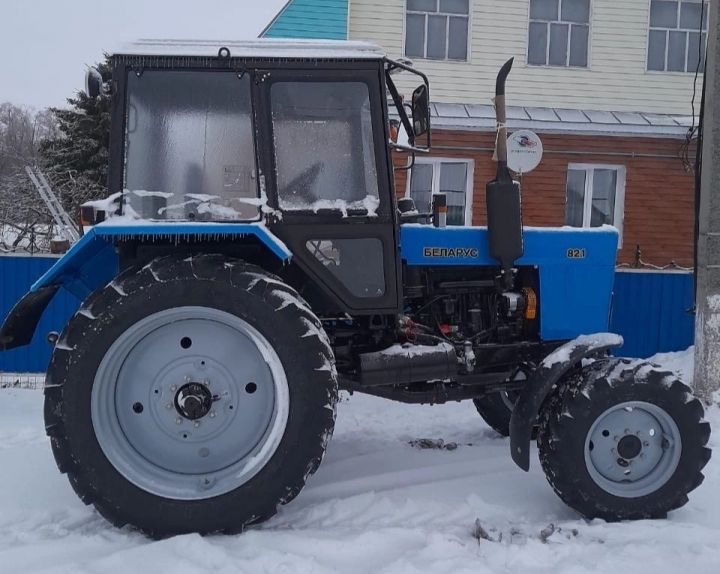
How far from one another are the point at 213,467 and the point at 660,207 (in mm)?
10213

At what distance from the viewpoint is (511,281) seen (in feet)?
12.1

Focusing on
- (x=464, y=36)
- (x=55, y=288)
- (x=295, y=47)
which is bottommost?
(x=55, y=288)

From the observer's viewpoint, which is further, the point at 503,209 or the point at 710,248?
the point at 710,248

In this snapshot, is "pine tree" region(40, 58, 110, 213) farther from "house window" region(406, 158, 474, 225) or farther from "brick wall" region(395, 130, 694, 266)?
"brick wall" region(395, 130, 694, 266)

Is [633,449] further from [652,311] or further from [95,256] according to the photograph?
[652,311]

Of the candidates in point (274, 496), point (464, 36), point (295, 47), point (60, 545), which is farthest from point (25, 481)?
point (464, 36)

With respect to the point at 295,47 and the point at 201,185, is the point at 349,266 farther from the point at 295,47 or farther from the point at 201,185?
the point at 295,47

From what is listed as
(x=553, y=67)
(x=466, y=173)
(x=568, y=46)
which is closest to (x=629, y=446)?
(x=466, y=173)

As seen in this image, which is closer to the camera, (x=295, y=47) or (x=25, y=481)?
(x=295, y=47)

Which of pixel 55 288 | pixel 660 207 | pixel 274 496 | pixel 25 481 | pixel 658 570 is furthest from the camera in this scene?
pixel 660 207

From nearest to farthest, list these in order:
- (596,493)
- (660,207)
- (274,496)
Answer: (274,496), (596,493), (660,207)

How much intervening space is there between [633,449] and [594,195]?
28.6ft

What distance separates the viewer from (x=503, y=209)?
346cm

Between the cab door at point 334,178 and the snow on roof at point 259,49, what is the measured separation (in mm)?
69
